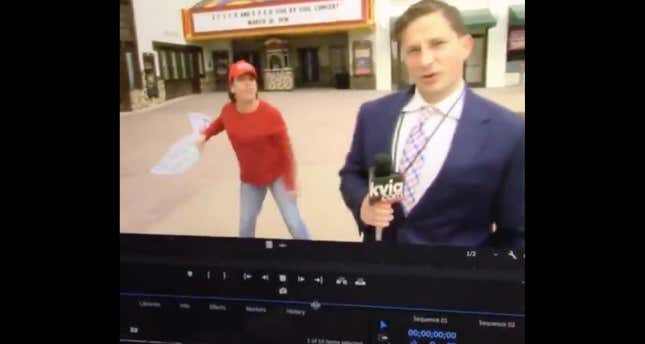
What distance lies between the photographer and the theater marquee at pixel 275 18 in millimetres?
690

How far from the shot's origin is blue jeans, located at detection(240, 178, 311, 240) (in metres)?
0.73

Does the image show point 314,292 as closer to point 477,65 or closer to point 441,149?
point 441,149

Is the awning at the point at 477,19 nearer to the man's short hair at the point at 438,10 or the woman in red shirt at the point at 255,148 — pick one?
the man's short hair at the point at 438,10

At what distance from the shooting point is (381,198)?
0.69 m

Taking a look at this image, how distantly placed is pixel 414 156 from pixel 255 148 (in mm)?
217

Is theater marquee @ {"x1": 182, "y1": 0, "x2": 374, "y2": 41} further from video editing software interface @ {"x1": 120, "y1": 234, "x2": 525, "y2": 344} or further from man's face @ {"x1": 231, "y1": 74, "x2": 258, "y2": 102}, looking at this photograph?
video editing software interface @ {"x1": 120, "y1": 234, "x2": 525, "y2": 344}

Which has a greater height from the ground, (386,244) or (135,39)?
(135,39)

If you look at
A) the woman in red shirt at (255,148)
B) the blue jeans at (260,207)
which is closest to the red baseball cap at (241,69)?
the woman in red shirt at (255,148)

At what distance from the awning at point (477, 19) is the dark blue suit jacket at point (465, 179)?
80 millimetres

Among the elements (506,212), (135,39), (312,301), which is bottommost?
(312,301)
